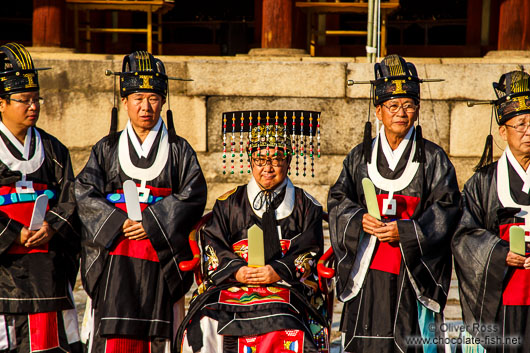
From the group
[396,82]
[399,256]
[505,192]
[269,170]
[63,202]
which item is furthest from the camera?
[269,170]

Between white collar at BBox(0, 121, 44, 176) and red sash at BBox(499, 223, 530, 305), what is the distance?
3.02m

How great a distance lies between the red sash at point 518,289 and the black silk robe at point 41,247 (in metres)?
2.76

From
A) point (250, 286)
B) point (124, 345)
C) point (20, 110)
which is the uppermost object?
point (20, 110)

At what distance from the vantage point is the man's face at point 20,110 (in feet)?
16.3

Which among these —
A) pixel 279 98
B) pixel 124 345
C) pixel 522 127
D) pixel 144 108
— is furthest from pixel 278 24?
pixel 124 345

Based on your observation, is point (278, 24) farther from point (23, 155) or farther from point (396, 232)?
point (396, 232)

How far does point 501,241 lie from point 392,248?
65 centimetres

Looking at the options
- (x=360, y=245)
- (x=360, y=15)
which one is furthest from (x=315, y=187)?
(x=360, y=245)

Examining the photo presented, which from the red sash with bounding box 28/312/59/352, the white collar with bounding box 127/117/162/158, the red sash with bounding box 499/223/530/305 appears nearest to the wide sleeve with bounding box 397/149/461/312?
the red sash with bounding box 499/223/530/305

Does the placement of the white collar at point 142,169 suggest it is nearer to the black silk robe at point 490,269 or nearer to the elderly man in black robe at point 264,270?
the elderly man in black robe at point 264,270

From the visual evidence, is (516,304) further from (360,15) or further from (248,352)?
(360,15)

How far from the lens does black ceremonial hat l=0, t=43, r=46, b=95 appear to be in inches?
195

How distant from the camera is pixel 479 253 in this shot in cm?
460

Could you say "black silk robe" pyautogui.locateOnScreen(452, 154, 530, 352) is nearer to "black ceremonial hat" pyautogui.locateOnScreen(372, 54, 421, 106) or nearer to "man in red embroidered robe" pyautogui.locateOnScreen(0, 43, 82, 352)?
"black ceremonial hat" pyautogui.locateOnScreen(372, 54, 421, 106)
